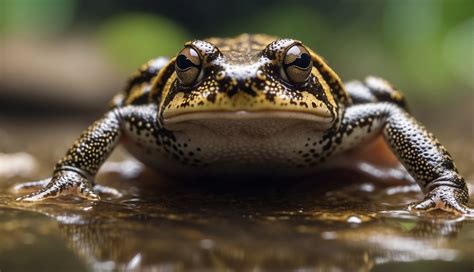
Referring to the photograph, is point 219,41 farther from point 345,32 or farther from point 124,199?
point 345,32

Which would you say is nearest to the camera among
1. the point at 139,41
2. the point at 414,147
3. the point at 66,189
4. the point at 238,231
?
the point at 238,231

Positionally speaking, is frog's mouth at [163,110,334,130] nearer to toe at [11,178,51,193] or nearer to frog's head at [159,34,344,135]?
frog's head at [159,34,344,135]

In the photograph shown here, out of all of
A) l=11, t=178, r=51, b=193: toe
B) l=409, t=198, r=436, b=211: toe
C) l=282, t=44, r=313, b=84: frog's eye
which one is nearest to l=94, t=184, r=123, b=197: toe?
l=11, t=178, r=51, b=193: toe

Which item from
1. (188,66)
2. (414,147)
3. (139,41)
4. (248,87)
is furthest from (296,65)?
(139,41)

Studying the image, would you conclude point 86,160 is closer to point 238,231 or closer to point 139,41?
point 238,231

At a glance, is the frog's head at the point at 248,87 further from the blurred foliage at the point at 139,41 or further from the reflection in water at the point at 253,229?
the blurred foliage at the point at 139,41

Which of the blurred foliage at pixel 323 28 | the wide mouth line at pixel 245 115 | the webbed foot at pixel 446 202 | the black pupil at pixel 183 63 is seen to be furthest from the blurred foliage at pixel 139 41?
the webbed foot at pixel 446 202
